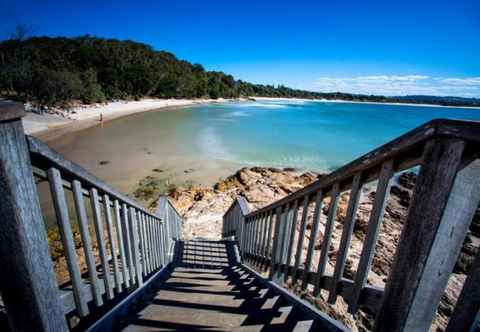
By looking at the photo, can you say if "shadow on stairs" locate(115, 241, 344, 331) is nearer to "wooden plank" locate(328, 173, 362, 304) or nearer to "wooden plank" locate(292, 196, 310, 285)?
"wooden plank" locate(292, 196, 310, 285)

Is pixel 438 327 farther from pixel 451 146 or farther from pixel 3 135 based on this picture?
pixel 3 135

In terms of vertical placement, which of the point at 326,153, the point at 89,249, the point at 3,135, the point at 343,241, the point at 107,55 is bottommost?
the point at 326,153

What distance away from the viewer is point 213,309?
6.85ft

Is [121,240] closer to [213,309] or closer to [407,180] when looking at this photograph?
[213,309]

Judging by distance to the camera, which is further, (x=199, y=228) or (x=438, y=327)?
(x=199, y=228)

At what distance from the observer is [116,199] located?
1.85 metres

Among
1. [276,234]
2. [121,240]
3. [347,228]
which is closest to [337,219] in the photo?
[276,234]

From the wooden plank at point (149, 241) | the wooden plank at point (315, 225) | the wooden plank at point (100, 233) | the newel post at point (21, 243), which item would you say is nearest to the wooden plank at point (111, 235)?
the wooden plank at point (100, 233)

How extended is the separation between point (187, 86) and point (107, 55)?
20.3m

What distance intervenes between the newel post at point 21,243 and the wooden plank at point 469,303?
1553 mm

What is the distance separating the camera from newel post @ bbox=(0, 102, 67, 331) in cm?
84

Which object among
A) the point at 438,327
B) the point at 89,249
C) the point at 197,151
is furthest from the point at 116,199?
the point at 197,151

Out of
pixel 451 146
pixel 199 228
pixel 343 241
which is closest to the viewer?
pixel 451 146

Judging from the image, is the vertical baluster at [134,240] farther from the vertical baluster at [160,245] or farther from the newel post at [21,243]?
the newel post at [21,243]
